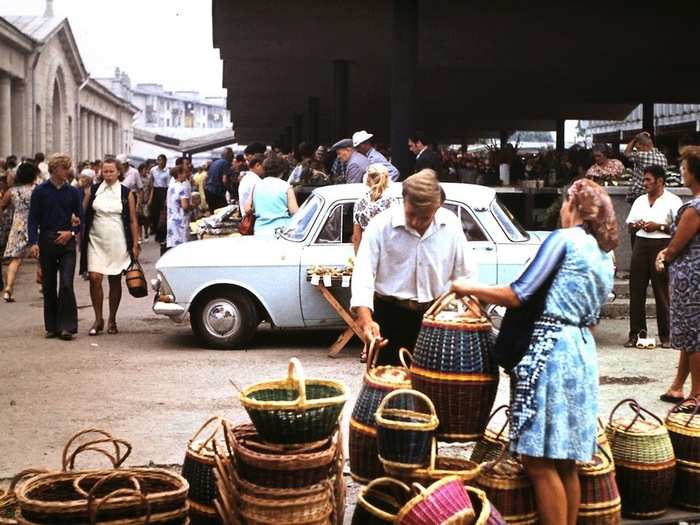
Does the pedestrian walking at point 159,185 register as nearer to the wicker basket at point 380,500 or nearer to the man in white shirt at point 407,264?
the man in white shirt at point 407,264

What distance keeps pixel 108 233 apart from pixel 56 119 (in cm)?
4471

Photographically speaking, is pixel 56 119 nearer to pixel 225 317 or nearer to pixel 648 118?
pixel 648 118

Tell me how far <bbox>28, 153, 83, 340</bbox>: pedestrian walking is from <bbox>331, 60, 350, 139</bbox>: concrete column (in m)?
14.3

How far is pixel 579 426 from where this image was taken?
498 centimetres

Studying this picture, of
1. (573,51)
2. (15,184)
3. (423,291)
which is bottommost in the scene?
(423,291)

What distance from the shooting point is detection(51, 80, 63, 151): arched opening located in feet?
176

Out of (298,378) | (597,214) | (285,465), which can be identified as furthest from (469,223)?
(285,465)

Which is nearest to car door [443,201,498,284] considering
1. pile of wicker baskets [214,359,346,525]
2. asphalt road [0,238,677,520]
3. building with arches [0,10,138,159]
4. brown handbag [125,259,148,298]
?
asphalt road [0,238,677,520]

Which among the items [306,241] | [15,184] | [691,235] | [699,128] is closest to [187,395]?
[306,241]

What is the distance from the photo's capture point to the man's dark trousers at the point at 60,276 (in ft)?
38.9

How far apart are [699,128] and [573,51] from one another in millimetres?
23376

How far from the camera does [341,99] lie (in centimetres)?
2583

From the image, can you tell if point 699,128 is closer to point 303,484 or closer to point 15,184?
point 15,184

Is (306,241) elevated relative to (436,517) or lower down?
elevated
